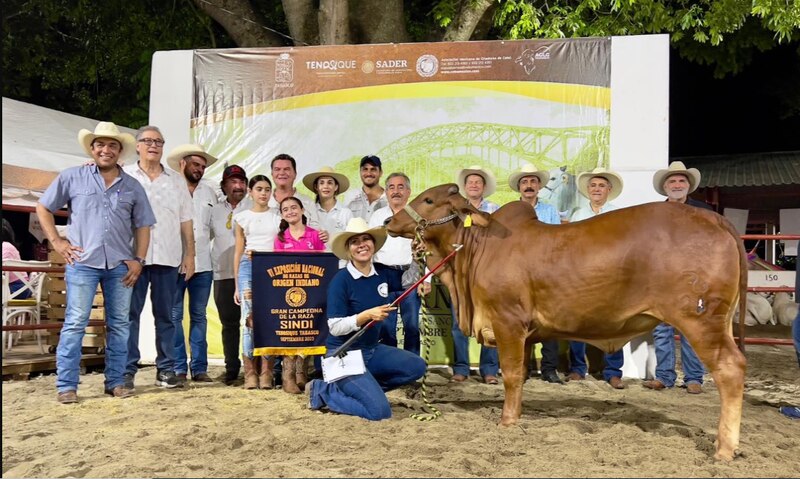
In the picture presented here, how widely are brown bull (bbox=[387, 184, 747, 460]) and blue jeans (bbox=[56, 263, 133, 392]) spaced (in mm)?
2278

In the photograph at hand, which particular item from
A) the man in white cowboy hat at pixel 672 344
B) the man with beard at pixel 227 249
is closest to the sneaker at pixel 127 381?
the man with beard at pixel 227 249

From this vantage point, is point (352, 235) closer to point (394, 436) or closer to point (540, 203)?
point (394, 436)

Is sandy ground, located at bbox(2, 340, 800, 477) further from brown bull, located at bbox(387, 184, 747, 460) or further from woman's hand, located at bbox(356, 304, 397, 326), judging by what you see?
woman's hand, located at bbox(356, 304, 397, 326)

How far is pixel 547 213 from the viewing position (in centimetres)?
660

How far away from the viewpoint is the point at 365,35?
1007 centimetres

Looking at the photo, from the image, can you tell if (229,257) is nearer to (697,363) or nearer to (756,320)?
(697,363)

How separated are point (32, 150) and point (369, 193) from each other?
18.7 feet

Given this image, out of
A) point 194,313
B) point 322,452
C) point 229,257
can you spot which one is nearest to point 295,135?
point 229,257

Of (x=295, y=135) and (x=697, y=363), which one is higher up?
(x=295, y=135)

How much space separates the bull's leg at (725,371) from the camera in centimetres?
398

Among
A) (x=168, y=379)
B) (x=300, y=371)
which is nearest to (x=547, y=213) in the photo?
(x=300, y=371)

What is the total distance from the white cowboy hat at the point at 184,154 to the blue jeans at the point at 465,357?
2.75 m

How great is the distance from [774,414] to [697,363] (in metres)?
0.92

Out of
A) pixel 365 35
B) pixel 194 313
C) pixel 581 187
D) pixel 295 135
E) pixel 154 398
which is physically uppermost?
pixel 365 35
